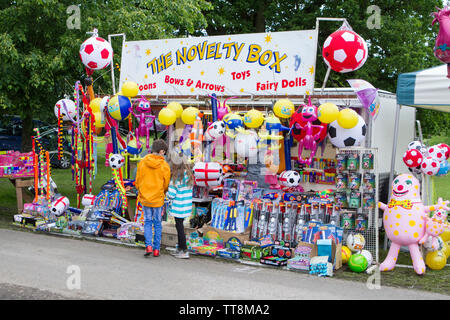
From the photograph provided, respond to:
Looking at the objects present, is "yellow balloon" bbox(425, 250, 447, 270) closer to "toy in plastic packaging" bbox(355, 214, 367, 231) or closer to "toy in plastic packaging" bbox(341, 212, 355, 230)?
"toy in plastic packaging" bbox(355, 214, 367, 231)

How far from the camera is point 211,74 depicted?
27.7 feet

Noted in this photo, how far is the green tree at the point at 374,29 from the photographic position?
15.3m

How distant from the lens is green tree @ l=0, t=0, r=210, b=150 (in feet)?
33.1

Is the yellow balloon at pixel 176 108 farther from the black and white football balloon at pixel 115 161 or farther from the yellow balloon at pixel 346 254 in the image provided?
the yellow balloon at pixel 346 254

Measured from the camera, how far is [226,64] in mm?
8281

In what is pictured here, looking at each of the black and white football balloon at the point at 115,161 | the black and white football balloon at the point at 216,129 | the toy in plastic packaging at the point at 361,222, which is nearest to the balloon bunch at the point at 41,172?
the black and white football balloon at the point at 115,161

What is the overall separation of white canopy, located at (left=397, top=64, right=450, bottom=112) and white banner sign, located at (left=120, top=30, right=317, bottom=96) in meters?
1.35

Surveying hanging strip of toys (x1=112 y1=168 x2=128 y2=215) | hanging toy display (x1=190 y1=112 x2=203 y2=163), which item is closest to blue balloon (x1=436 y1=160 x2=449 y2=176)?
hanging toy display (x1=190 y1=112 x2=203 y2=163)

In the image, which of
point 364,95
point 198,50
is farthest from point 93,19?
point 364,95

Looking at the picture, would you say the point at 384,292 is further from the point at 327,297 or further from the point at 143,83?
the point at 143,83

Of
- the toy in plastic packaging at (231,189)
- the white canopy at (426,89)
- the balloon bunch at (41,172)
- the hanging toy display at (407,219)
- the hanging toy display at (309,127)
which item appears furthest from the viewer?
the balloon bunch at (41,172)

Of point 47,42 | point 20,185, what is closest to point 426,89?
point 20,185

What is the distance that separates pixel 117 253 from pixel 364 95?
4.22 metres

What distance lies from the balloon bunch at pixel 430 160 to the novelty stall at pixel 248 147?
1.73 ft
